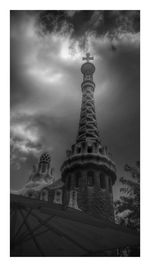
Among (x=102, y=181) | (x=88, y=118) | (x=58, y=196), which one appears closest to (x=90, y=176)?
(x=102, y=181)

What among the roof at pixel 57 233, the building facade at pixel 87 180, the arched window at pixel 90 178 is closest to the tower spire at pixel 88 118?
the building facade at pixel 87 180

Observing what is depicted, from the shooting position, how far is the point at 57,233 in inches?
223

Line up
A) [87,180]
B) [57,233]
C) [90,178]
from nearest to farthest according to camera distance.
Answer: [57,233] < [87,180] < [90,178]

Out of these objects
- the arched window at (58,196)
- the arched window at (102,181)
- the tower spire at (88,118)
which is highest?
the tower spire at (88,118)

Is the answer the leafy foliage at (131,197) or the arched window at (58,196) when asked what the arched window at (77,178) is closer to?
the arched window at (58,196)

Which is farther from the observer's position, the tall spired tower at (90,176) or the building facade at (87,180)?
the tall spired tower at (90,176)

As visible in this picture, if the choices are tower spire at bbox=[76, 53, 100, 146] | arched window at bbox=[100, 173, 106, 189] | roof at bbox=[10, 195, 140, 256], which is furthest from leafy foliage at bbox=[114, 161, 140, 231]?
tower spire at bbox=[76, 53, 100, 146]

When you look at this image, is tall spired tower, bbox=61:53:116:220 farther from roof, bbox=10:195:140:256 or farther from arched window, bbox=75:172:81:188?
roof, bbox=10:195:140:256

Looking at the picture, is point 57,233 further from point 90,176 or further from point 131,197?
point 90,176

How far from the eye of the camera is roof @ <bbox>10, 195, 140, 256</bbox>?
536 cm

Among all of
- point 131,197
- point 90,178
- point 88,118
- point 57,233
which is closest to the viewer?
point 57,233

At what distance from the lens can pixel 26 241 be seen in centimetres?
548

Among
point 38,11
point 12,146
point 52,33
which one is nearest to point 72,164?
point 12,146

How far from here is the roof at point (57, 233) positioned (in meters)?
5.36
